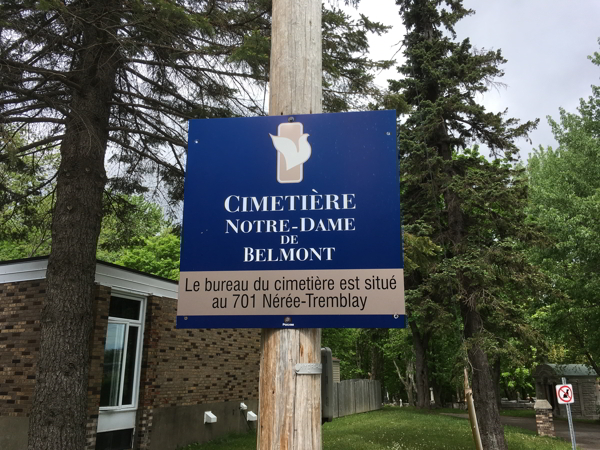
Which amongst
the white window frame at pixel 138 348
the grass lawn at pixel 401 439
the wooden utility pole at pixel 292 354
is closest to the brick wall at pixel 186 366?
the white window frame at pixel 138 348

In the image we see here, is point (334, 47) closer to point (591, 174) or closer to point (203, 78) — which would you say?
point (203, 78)

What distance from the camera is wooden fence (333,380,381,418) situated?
26983 mm

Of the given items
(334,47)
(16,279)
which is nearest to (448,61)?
(334,47)

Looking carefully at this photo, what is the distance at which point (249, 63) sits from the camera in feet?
26.2

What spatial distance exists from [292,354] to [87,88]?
8.44m

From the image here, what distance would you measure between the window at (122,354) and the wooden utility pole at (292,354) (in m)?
10.0

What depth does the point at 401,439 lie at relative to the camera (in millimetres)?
Answer: 16031

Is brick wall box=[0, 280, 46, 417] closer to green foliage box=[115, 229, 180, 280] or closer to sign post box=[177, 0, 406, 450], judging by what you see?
sign post box=[177, 0, 406, 450]

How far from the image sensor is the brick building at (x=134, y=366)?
404 inches

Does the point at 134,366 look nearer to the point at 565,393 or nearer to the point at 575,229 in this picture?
the point at 565,393

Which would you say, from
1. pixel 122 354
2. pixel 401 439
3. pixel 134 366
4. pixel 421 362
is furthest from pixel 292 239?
pixel 421 362

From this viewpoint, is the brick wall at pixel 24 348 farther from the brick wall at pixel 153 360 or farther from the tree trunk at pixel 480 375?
the tree trunk at pixel 480 375

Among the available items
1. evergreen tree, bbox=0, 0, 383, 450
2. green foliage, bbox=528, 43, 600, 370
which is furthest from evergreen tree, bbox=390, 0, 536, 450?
evergreen tree, bbox=0, 0, 383, 450

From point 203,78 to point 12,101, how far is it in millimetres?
3194
